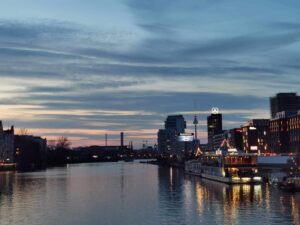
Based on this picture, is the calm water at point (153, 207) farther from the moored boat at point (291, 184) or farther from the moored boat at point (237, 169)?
the moored boat at point (237, 169)

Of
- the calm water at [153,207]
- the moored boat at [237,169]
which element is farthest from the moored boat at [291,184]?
the moored boat at [237,169]

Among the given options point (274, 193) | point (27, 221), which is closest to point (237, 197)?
point (274, 193)

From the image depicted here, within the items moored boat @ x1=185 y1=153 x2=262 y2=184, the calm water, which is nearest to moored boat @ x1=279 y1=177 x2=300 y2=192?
the calm water

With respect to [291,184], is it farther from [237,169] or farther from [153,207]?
[153,207]

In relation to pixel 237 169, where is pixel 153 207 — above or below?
below

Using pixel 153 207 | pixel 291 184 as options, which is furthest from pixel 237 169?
pixel 153 207

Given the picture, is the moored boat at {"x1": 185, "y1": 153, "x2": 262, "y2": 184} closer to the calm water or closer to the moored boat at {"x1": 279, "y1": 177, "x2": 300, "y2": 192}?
the calm water

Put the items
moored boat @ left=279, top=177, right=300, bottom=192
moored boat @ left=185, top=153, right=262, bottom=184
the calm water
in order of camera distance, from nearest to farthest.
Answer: the calm water
moored boat @ left=279, top=177, right=300, bottom=192
moored boat @ left=185, top=153, right=262, bottom=184

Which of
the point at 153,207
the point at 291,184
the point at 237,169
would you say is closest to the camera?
the point at 153,207

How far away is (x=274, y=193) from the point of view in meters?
114

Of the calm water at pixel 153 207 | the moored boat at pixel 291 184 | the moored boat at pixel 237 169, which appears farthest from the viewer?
the moored boat at pixel 237 169

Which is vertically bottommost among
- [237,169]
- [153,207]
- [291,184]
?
[153,207]

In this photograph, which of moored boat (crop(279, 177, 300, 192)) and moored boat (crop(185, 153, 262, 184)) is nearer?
moored boat (crop(279, 177, 300, 192))

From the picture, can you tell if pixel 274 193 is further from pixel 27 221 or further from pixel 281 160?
pixel 281 160
